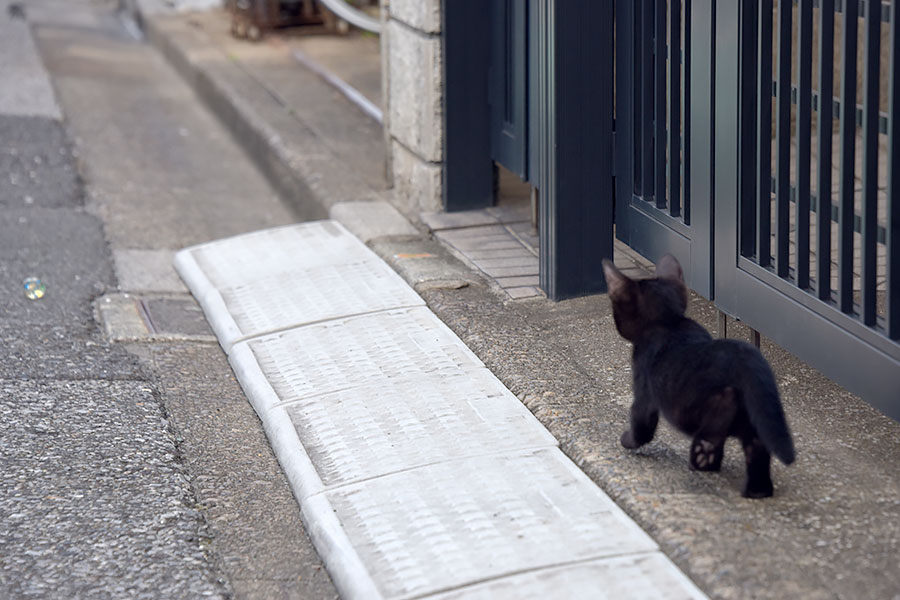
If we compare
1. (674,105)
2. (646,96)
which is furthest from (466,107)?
(674,105)

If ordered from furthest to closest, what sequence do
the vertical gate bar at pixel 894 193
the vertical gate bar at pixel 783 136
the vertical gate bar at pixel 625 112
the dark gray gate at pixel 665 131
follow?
the vertical gate bar at pixel 625 112, the dark gray gate at pixel 665 131, the vertical gate bar at pixel 783 136, the vertical gate bar at pixel 894 193

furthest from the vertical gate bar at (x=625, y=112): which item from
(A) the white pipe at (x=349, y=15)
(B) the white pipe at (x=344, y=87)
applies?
(A) the white pipe at (x=349, y=15)

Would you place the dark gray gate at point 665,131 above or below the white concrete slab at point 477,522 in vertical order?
above

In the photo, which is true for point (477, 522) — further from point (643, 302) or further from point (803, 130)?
point (803, 130)

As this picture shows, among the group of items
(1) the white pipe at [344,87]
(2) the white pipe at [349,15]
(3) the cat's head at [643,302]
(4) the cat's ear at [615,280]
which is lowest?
(3) the cat's head at [643,302]

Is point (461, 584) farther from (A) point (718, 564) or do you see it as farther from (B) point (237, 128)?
(B) point (237, 128)

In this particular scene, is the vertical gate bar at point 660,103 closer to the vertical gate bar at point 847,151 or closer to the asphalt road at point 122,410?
the vertical gate bar at point 847,151

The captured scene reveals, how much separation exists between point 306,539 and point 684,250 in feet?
5.17

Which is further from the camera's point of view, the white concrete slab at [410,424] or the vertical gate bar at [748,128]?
the vertical gate bar at [748,128]

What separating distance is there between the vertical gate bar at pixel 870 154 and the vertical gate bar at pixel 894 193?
7 cm

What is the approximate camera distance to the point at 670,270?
291 cm

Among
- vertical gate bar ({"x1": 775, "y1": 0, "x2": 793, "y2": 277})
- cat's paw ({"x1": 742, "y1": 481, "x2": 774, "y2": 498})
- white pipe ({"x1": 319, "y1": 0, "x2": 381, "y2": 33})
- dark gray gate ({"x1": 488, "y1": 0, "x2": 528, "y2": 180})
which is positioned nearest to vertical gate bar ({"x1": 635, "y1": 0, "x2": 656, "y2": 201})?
vertical gate bar ({"x1": 775, "y1": 0, "x2": 793, "y2": 277})

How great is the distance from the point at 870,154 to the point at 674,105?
1050 mm

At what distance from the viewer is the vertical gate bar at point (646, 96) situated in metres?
4.00
